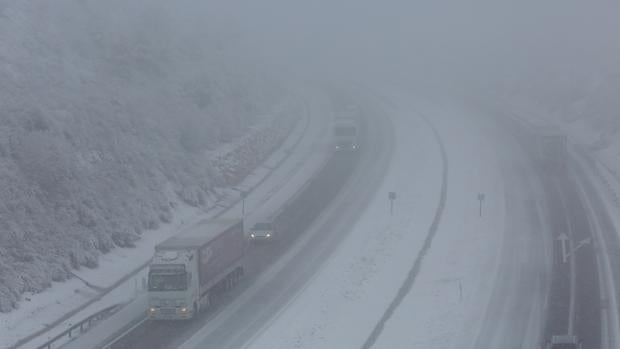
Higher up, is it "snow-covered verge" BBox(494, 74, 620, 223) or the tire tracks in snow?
"snow-covered verge" BBox(494, 74, 620, 223)

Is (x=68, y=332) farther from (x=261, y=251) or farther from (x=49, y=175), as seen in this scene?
(x=261, y=251)

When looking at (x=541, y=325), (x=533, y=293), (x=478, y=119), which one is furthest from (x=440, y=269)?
(x=478, y=119)

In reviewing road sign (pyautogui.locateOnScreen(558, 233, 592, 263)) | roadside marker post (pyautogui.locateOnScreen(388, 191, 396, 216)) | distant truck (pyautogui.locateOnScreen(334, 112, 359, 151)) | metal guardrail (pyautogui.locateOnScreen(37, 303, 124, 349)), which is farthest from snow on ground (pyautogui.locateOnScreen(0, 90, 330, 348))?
road sign (pyautogui.locateOnScreen(558, 233, 592, 263))

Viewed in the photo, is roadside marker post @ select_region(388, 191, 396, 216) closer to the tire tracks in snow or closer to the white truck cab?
the tire tracks in snow

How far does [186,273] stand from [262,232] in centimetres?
1291

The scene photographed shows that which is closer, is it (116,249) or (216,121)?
(116,249)

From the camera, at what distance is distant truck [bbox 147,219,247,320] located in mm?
34812

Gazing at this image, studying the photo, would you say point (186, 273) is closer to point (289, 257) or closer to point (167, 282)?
point (167, 282)

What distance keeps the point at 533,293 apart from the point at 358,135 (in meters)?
41.7

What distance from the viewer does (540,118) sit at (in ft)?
284

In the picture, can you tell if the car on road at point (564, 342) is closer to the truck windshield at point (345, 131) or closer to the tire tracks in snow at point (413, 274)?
the tire tracks in snow at point (413, 274)

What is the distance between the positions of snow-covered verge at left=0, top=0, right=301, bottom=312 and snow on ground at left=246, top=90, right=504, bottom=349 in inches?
413

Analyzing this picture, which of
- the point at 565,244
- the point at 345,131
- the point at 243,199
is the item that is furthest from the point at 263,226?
the point at 345,131

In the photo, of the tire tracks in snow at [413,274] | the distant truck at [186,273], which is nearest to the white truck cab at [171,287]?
the distant truck at [186,273]
